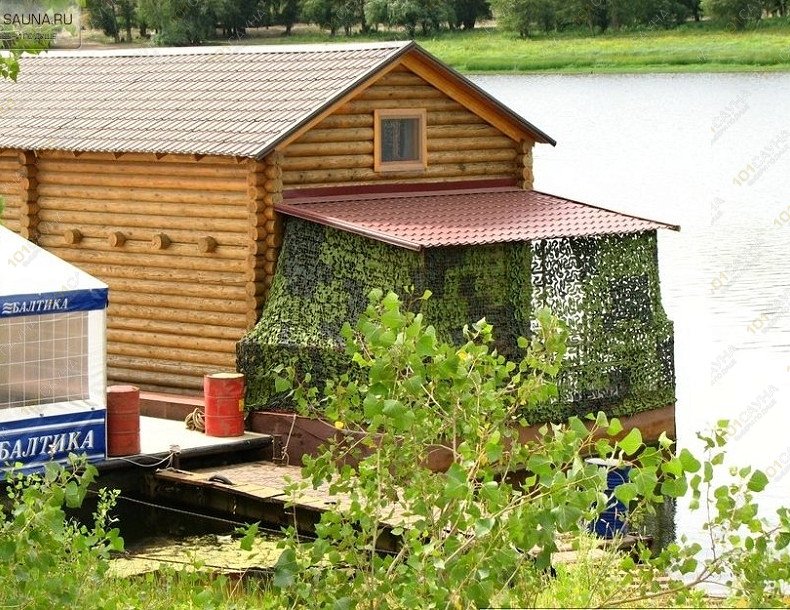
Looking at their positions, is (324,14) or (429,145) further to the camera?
(324,14)

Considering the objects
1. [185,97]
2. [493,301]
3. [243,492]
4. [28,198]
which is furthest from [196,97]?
[243,492]

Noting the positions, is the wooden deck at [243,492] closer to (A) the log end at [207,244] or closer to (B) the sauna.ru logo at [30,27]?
(A) the log end at [207,244]

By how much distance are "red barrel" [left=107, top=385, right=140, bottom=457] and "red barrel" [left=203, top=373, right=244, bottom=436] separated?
125cm

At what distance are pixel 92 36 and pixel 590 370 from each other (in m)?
42.4

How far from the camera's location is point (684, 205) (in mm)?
45312

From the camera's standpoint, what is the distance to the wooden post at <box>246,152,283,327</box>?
69.1ft

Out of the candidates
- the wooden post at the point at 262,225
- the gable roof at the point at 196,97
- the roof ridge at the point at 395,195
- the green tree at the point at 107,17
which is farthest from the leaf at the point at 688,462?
the green tree at the point at 107,17

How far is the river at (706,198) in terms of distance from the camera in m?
26.2

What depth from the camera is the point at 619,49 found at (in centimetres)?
7344

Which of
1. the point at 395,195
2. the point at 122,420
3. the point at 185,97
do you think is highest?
the point at 185,97

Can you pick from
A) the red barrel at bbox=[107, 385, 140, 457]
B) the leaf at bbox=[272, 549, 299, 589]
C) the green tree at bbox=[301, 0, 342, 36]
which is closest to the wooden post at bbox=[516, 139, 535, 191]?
the red barrel at bbox=[107, 385, 140, 457]

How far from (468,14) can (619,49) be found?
27.2 feet

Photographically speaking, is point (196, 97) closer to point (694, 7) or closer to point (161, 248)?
point (161, 248)

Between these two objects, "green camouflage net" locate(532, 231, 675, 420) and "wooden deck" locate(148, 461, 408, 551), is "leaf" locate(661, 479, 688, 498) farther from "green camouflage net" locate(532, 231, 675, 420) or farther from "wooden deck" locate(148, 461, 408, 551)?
"green camouflage net" locate(532, 231, 675, 420)
